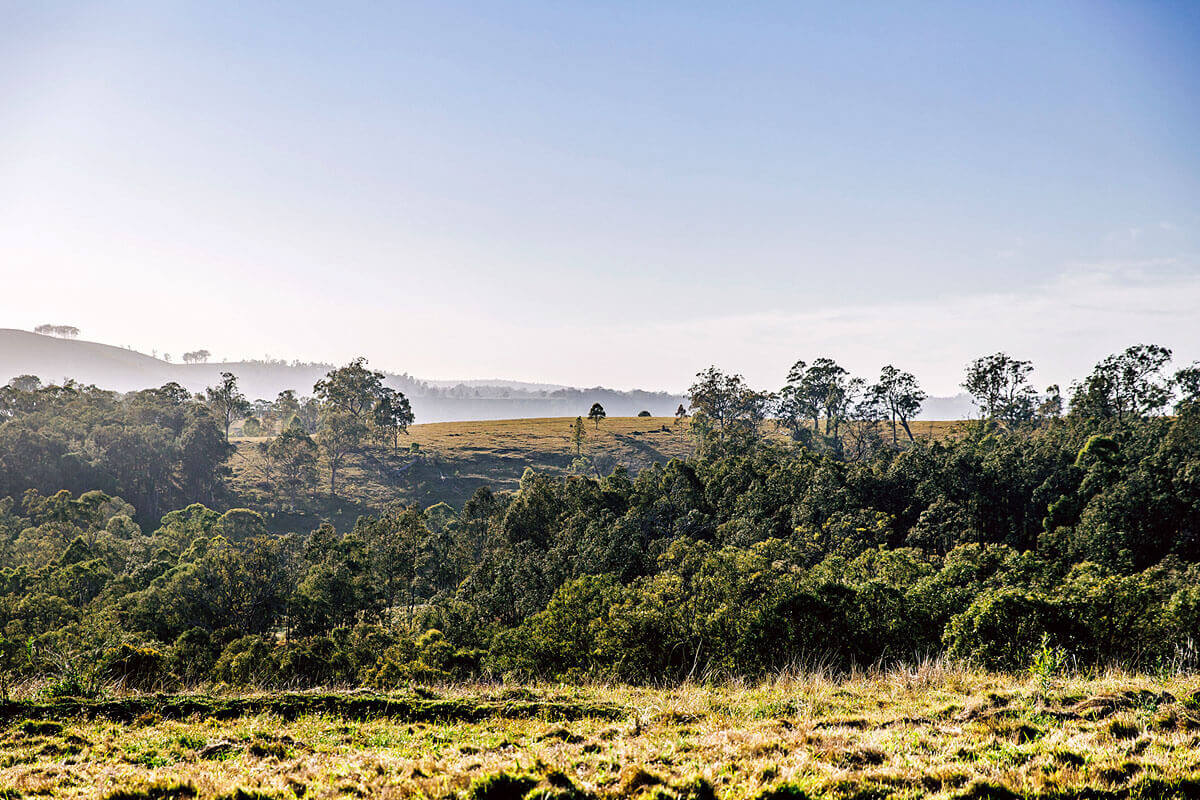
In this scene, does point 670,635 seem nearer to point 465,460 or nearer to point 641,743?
point 641,743

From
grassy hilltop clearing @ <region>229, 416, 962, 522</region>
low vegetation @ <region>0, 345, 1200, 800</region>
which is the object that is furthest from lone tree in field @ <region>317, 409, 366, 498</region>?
low vegetation @ <region>0, 345, 1200, 800</region>

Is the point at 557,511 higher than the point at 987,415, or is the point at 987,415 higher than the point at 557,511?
the point at 987,415

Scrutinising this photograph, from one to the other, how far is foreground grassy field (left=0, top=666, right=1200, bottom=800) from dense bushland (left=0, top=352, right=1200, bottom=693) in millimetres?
3482

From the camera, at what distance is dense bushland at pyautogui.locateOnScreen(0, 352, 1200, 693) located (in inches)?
687

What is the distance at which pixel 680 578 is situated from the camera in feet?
81.2

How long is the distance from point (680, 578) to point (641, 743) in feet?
53.5

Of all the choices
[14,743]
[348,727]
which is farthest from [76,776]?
[348,727]

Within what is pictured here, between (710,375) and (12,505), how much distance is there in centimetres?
8508

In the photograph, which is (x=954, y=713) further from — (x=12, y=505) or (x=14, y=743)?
(x=12, y=505)

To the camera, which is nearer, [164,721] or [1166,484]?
[164,721]

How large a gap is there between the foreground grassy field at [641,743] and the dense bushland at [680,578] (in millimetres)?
3482

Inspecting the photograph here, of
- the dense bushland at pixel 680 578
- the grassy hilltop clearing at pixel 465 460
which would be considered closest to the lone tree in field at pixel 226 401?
the grassy hilltop clearing at pixel 465 460

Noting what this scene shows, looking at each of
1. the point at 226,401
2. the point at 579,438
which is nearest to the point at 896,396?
the point at 579,438

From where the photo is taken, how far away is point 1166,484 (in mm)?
31922
